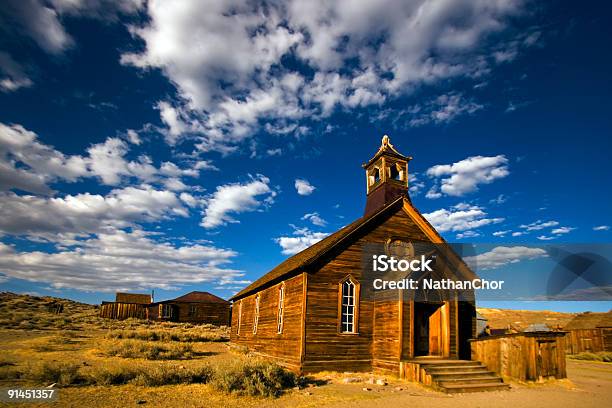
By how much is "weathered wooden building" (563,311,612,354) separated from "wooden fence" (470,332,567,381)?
25.4m

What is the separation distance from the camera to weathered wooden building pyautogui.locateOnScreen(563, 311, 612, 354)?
32156 mm

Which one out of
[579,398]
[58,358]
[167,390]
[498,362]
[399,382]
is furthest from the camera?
[58,358]

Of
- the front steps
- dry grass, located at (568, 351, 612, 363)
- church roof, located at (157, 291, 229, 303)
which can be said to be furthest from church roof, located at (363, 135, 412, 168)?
church roof, located at (157, 291, 229, 303)

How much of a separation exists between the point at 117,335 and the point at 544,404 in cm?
2438

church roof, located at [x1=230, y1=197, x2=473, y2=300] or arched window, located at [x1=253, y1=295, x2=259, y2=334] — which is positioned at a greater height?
church roof, located at [x1=230, y1=197, x2=473, y2=300]

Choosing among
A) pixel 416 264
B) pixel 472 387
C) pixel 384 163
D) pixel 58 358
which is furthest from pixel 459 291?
pixel 58 358

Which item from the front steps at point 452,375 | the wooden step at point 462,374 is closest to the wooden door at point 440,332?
the front steps at point 452,375

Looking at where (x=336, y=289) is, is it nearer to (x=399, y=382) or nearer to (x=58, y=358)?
(x=399, y=382)

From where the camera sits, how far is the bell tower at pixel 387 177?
59.6ft

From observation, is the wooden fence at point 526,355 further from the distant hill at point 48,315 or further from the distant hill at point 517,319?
the distant hill at point 517,319

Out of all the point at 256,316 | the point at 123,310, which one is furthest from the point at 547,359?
the point at 123,310

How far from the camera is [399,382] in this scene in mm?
12453

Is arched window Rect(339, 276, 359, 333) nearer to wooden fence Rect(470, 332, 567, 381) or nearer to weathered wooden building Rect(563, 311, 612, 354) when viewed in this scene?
wooden fence Rect(470, 332, 567, 381)

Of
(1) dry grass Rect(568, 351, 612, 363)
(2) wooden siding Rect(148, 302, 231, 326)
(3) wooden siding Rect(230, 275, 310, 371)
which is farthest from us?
(2) wooden siding Rect(148, 302, 231, 326)
